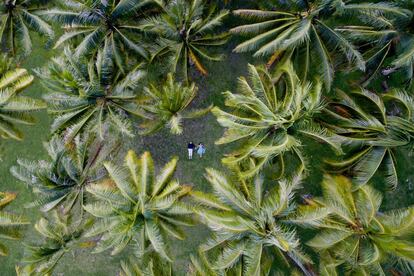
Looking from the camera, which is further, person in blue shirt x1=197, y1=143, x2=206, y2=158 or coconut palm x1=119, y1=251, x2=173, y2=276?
person in blue shirt x1=197, y1=143, x2=206, y2=158

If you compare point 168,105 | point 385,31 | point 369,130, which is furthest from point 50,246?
point 385,31

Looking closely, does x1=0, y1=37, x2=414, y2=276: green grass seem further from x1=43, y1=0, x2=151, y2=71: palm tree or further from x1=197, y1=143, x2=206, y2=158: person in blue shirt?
x1=43, y1=0, x2=151, y2=71: palm tree

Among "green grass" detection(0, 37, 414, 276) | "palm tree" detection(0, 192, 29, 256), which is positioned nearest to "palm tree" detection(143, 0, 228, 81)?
"green grass" detection(0, 37, 414, 276)

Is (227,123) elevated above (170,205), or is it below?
above

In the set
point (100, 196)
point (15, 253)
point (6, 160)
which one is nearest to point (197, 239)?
point (100, 196)

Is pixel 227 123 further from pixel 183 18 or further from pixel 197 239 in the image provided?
pixel 197 239

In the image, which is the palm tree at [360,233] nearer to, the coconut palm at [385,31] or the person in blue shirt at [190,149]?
the coconut palm at [385,31]
